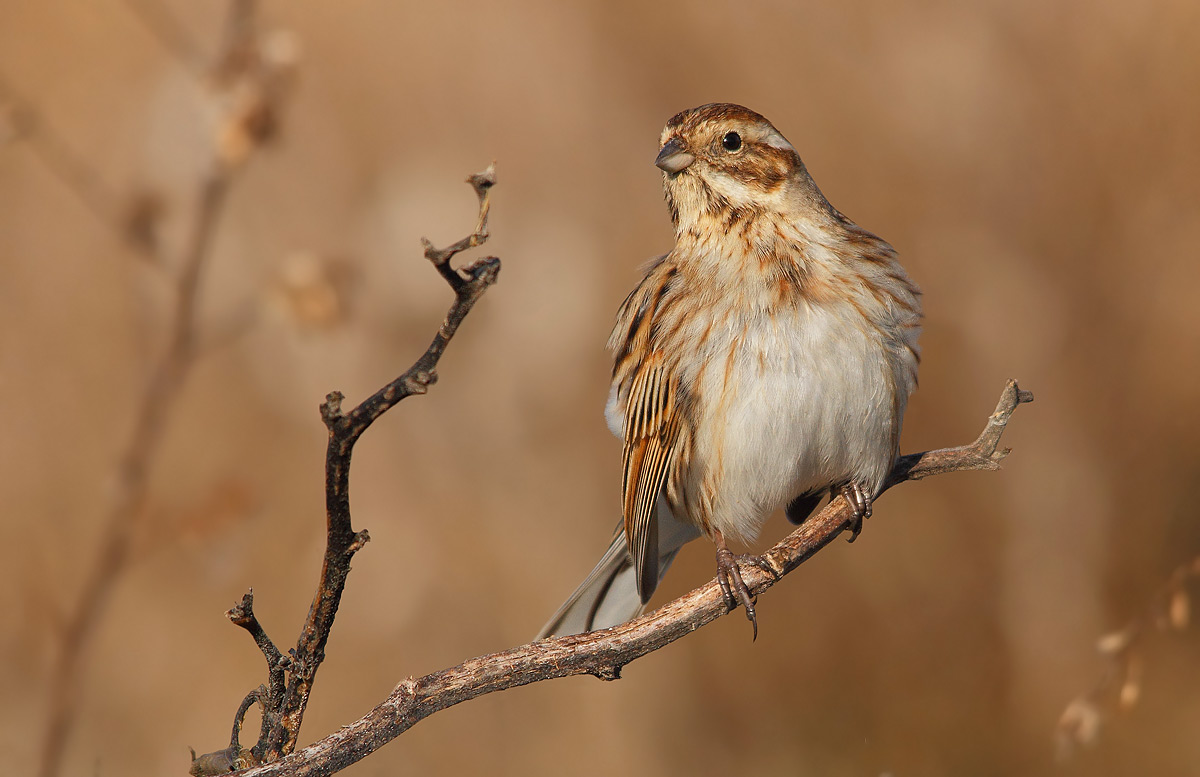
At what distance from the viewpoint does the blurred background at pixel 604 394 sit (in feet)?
14.3

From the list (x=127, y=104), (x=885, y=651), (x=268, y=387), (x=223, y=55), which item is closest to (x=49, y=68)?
(x=127, y=104)

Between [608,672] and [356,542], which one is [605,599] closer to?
[608,672]

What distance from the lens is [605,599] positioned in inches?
116

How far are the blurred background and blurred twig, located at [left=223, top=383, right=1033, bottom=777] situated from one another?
85.2 inches

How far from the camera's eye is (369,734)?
4.97ft

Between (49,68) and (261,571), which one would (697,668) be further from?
(49,68)

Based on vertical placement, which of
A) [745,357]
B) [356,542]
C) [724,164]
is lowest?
[356,542]

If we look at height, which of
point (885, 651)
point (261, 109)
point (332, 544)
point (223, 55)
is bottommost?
point (332, 544)

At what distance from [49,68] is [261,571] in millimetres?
2726

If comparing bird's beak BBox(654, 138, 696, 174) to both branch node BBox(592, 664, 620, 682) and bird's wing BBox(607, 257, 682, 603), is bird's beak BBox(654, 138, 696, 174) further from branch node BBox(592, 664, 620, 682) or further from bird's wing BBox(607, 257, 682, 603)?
branch node BBox(592, 664, 620, 682)

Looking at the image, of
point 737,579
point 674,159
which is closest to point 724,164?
point 674,159

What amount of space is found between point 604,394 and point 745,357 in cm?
229

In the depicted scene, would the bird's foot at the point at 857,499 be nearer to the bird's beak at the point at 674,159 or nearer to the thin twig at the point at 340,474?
the bird's beak at the point at 674,159

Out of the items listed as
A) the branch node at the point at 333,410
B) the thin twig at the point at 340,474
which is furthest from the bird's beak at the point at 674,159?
the branch node at the point at 333,410
